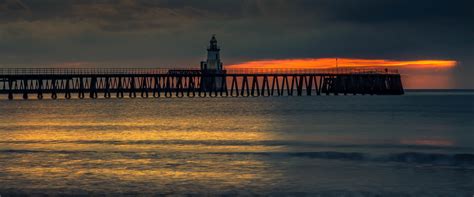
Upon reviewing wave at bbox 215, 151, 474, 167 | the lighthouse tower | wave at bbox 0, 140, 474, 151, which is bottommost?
wave at bbox 0, 140, 474, 151

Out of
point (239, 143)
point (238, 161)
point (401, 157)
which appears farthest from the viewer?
point (239, 143)

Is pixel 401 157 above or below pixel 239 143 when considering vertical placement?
above

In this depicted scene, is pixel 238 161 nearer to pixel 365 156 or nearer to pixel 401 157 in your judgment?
Answer: pixel 365 156

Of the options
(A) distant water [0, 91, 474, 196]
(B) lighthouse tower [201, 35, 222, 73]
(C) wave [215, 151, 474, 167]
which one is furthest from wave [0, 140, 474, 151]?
(B) lighthouse tower [201, 35, 222, 73]

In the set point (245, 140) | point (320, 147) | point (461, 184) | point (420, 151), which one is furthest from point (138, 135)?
point (461, 184)

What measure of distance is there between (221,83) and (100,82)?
2213 cm

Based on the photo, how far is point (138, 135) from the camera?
40.3 metres

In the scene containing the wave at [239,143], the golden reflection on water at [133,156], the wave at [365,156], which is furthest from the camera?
the wave at [239,143]

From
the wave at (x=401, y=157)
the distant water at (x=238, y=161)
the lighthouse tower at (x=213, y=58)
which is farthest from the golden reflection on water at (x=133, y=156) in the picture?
the lighthouse tower at (x=213, y=58)

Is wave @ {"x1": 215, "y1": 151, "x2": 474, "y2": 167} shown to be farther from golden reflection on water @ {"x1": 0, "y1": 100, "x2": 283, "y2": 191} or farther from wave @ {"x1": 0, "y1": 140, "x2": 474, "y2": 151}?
wave @ {"x1": 0, "y1": 140, "x2": 474, "y2": 151}

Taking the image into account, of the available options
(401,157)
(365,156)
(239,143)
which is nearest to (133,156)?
(239,143)

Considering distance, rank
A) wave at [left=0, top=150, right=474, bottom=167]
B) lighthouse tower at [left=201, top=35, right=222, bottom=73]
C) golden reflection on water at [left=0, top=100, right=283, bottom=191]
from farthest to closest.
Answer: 1. lighthouse tower at [left=201, top=35, right=222, bottom=73]
2. wave at [left=0, top=150, right=474, bottom=167]
3. golden reflection on water at [left=0, top=100, right=283, bottom=191]

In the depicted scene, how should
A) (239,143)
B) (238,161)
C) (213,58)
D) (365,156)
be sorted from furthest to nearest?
(213,58)
(239,143)
(365,156)
(238,161)

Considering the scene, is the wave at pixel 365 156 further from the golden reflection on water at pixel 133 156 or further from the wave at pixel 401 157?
the golden reflection on water at pixel 133 156
